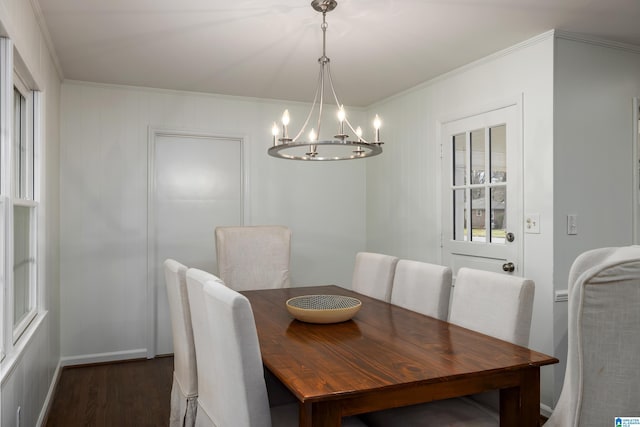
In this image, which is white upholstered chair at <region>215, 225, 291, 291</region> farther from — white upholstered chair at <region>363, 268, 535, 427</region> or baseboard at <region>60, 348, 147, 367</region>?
white upholstered chair at <region>363, 268, 535, 427</region>

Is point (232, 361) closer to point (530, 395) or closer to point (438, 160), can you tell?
point (530, 395)

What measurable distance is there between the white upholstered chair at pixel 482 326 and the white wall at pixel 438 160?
104 cm

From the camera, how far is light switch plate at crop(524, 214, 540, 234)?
9.84ft

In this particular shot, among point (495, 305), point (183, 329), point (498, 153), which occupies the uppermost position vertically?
point (498, 153)

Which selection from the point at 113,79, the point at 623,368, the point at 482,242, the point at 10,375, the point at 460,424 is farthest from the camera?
the point at 113,79

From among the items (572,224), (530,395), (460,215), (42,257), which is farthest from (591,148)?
(42,257)

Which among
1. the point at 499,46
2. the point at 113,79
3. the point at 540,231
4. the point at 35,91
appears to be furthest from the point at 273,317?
the point at 113,79

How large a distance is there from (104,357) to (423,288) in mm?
2942

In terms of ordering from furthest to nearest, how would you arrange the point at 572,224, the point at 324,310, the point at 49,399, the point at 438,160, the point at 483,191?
the point at 438,160
the point at 483,191
the point at 49,399
the point at 572,224
the point at 324,310

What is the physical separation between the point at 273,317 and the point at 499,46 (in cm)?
233

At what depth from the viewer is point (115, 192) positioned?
4.04m

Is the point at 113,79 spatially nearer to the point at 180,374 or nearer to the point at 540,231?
the point at 180,374

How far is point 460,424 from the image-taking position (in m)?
1.71

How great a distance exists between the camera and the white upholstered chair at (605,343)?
1036 millimetres
